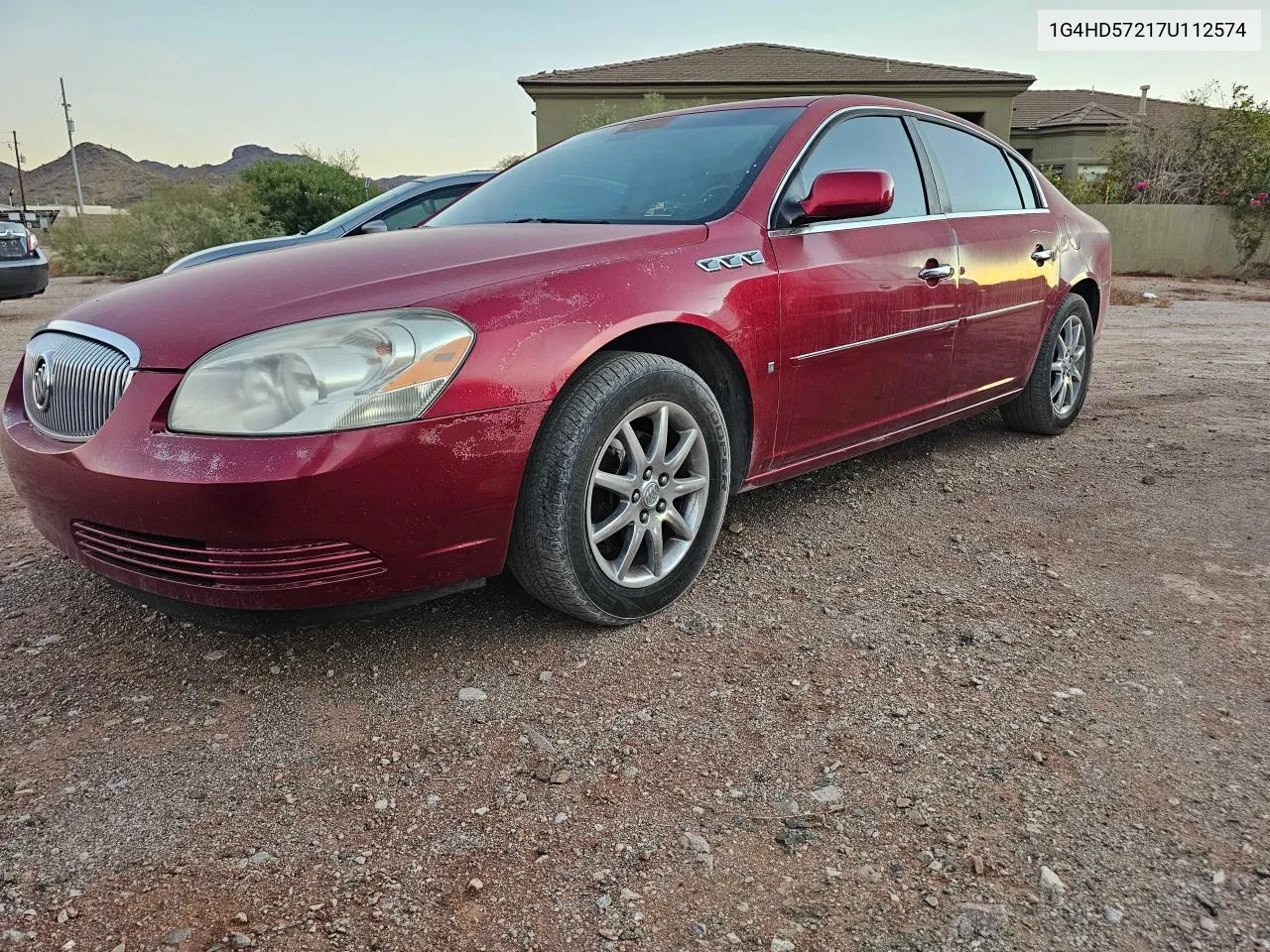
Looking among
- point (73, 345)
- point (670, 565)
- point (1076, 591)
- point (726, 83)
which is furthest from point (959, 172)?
point (726, 83)

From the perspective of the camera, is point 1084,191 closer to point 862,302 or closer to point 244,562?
point 862,302

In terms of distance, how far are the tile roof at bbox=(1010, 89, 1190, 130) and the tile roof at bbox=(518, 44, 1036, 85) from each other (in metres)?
3.98

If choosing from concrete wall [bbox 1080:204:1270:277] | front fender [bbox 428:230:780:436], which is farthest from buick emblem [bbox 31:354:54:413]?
concrete wall [bbox 1080:204:1270:277]

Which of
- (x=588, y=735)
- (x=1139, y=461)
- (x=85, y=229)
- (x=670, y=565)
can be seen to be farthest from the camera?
(x=85, y=229)

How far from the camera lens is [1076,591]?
2975mm

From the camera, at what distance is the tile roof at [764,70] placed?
21594 mm

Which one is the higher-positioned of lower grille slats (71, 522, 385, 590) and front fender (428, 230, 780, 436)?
front fender (428, 230, 780, 436)

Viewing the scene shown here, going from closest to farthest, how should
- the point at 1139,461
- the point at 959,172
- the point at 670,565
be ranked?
the point at 670,565 → the point at 959,172 → the point at 1139,461

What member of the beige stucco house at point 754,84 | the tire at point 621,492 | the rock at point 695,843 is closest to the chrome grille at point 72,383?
the tire at point 621,492

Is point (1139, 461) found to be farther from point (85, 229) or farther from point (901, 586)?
point (85, 229)

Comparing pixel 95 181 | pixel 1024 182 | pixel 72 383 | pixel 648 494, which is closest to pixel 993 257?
pixel 1024 182

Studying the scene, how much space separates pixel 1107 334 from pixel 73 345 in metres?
9.40

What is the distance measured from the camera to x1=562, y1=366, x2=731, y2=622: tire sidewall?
246cm

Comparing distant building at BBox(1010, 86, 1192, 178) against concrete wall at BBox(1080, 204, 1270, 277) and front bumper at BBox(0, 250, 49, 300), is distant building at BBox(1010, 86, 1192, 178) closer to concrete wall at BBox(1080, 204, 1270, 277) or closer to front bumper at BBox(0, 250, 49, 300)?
concrete wall at BBox(1080, 204, 1270, 277)
